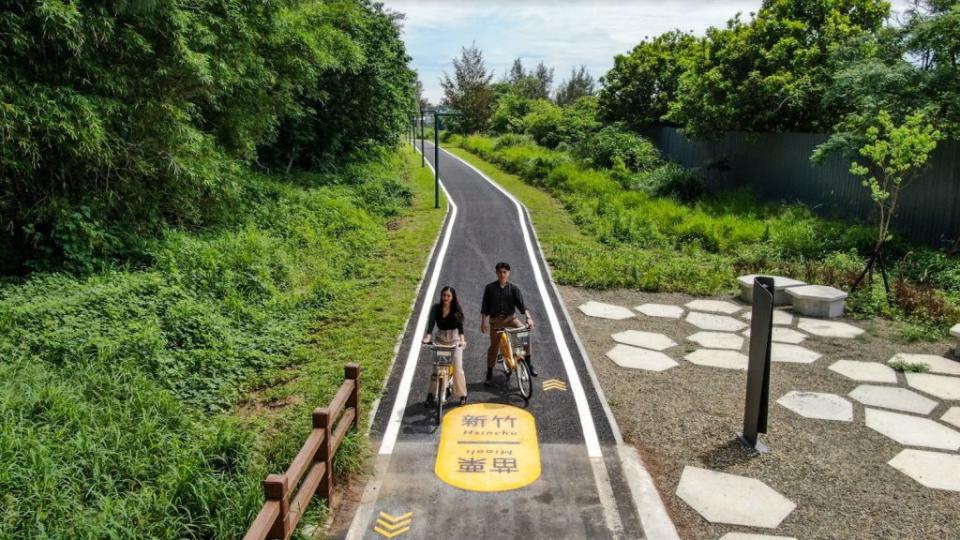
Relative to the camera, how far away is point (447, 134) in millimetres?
63250

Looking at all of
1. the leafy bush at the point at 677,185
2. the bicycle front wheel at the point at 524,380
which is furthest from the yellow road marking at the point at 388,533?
the leafy bush at the point at 677,185

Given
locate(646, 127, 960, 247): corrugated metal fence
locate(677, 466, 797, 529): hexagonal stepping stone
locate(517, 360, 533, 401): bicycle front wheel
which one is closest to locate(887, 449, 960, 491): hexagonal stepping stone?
locate(677, 466, 797, 529): hexagonal stepping stone

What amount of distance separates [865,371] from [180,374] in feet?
32.0

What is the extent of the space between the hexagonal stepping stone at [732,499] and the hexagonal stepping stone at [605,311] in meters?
5.51

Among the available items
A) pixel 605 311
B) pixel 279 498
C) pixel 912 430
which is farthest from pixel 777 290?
pixel 279 498

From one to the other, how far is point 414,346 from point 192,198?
625 centimetres

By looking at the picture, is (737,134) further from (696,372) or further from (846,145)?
(696,372)

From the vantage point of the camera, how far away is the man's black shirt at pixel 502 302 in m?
8.60

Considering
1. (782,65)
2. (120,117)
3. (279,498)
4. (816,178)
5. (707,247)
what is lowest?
(279,498)

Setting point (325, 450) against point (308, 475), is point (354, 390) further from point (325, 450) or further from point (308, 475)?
point (308, 475)

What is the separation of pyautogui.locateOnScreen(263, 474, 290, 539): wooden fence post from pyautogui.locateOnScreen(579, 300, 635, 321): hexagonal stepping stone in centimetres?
826

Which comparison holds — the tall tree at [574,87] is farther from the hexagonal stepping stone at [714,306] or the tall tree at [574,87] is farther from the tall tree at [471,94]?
the hexagonal stepping stone at [714,306]

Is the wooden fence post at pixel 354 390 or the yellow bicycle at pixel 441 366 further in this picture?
the yellow bicycle at pixel 441 366

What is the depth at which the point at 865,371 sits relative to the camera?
9680mm
